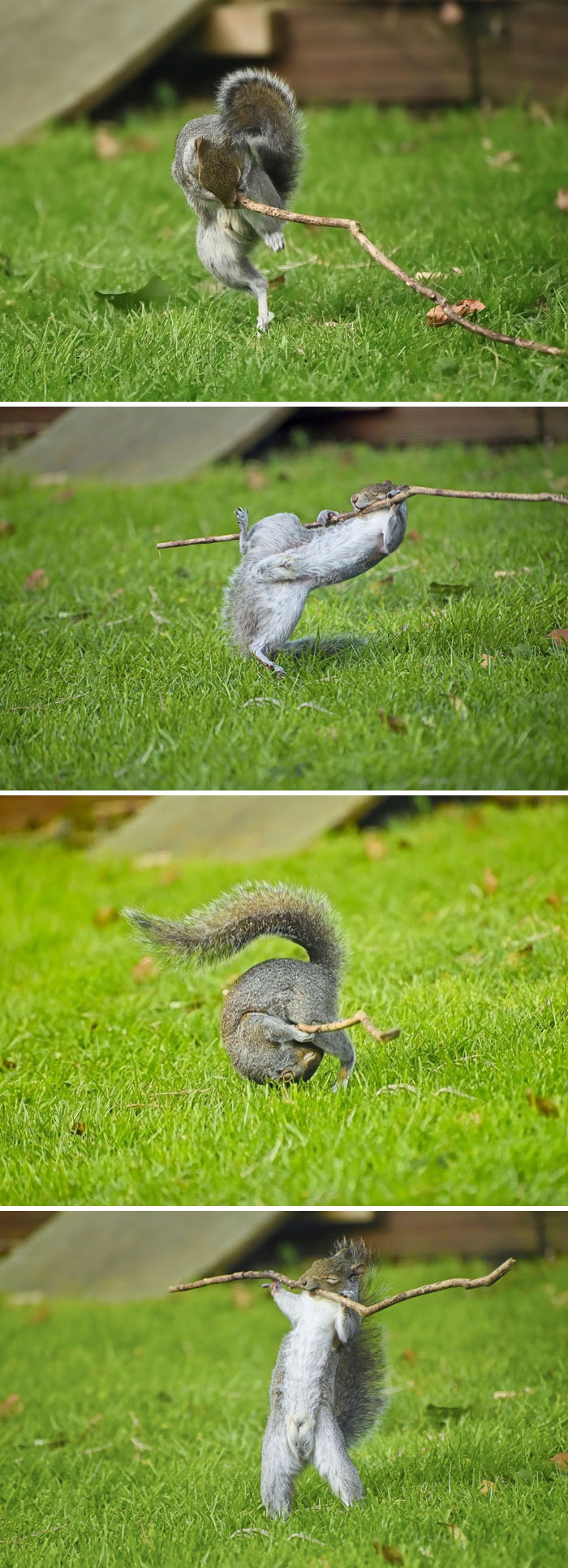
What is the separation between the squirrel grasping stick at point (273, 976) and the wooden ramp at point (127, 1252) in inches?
68.1

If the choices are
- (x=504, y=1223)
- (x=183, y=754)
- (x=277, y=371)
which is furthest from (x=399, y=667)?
(x=504, y=1223)

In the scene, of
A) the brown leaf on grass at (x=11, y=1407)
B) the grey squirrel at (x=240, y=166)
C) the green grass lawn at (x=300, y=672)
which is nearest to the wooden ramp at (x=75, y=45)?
the green grass lawn at (x=300, y=672)

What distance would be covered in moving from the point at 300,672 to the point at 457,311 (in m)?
1.21

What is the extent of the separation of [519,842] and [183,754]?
2.18m

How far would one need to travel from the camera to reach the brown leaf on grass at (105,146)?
5711mm

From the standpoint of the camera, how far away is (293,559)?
120 inches

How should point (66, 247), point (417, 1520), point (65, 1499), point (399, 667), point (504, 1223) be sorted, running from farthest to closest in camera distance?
1. point (504, 1223)
2. point (66, 247)
3. point (399, 667)
4. point (65, 1499)
5. point (417, 1520)

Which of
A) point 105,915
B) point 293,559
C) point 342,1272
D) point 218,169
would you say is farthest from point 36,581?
point 342,1272

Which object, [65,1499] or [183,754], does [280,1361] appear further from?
[183,754]

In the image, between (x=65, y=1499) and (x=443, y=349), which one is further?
(x=443, y=349)

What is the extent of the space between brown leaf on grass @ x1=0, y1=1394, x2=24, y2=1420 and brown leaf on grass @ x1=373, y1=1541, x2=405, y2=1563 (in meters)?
1.40

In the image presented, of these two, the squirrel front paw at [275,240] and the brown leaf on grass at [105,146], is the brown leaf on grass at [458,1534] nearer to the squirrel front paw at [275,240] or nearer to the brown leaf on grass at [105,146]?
the squirrel front paw at [275,240]

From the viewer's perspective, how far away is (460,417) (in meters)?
5.49

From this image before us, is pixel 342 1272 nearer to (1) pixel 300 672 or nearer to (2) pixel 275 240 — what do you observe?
(1) pixel 300 672
